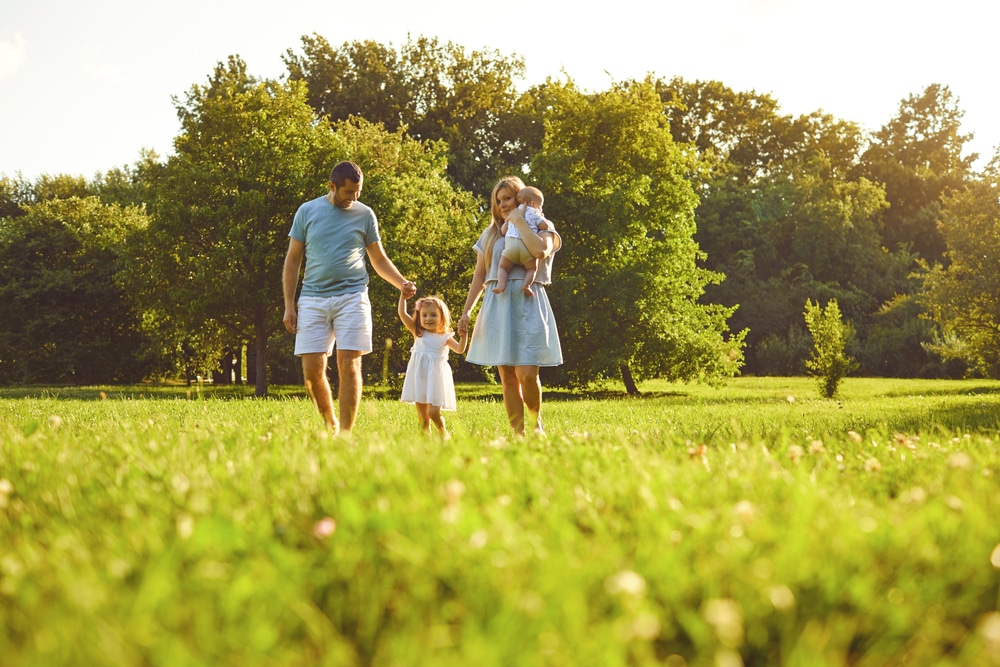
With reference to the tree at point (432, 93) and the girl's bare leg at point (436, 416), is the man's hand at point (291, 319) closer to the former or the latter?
the girl's bare leg at point (436, 416)

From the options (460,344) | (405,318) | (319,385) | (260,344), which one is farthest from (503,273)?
(260,344)

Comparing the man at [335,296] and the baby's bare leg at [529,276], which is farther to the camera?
the man at [335,296]

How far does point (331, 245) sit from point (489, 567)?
5207mm

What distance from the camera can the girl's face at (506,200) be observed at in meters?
6.94

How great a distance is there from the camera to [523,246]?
6.73m

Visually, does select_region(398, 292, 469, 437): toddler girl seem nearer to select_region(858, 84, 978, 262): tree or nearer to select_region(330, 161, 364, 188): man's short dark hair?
select_region(330, 161, 364, 188): man's short dark hair

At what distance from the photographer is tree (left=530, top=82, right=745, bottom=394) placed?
22406mm

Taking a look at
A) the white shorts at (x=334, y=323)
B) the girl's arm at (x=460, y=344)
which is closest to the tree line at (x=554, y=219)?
the girl's arm at (x=460, y=344)

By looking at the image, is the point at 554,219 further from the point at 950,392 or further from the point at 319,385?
the point at 319,385

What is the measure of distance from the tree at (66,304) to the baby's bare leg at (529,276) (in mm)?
27933

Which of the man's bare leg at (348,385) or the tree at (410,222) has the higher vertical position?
the tree at (410,222)

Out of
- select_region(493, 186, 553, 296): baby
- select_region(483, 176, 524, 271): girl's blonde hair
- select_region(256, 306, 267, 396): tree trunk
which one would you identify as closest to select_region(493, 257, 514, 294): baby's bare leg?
select_region(493, 186, 553, 296): baby

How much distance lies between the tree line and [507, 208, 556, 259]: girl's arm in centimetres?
1099

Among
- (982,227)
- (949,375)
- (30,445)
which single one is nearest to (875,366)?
(949,375)
